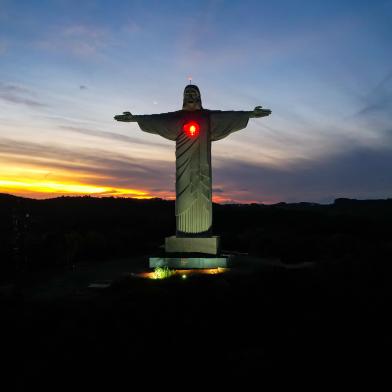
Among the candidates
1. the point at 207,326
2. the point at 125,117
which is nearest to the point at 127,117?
the point at 125,117

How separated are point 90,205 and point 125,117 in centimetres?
4802

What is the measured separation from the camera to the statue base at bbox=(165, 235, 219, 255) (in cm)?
1432

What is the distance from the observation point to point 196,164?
48.6 feet

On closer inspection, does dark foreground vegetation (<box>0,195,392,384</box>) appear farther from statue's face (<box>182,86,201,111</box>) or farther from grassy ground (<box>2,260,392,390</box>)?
statue's face (<box>182,86,201,111</box>)

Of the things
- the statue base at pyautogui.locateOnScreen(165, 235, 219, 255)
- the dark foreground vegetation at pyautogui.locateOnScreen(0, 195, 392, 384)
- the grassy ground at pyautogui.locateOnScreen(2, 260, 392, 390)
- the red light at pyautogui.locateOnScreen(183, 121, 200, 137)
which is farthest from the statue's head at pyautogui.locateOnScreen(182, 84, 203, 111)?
the grassy ground at pyautogui.locateOnScreen(2, 260, 392, 390)

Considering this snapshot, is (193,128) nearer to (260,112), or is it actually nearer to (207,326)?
(260,112)

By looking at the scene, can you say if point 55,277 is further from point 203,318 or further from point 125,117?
point 203,318

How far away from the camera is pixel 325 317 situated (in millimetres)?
8062

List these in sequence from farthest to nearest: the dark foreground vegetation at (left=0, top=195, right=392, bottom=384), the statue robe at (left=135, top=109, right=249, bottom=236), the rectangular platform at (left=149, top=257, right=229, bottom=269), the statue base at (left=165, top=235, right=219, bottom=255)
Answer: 1. the statue robe at (left=135, top=109, right=249, bottom=236)
2. the statue base at (left=165, top=235, right=219, bottom=255)
3. the rectangular platform at (left=149, top=257, right=229, bottom=269)
4. the dark foreground vegetation at (left=0, top=195, right=392, bottom=384)

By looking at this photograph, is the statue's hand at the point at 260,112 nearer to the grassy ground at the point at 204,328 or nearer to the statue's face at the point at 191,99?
the statue's face at the point at 191,99

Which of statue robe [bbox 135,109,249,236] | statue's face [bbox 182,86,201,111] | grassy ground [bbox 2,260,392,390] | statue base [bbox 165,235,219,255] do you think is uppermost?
statue's face [bbox 182,86,201,111]

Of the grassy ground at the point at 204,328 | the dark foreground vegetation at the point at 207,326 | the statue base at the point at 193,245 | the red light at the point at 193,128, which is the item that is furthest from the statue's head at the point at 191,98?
the grassy ground at the point at 204,328

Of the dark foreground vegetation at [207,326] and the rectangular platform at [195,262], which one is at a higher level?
the rectangular platform at [195,262]

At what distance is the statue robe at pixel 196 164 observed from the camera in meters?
14.8
